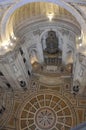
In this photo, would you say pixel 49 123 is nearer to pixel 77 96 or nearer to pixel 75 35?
pixel 77 96

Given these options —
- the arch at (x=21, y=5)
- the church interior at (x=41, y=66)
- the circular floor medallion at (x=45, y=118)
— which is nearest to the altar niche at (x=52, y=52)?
the church interior at (x=41, y=66)

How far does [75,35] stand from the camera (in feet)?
76.8

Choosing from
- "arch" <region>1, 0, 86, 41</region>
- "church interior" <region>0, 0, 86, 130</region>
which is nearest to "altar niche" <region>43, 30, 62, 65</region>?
"church interior" <region>0, 0, 86, 130</region>

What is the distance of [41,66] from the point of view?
99.7 ft

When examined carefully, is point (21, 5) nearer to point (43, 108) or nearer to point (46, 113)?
point (43, 108)

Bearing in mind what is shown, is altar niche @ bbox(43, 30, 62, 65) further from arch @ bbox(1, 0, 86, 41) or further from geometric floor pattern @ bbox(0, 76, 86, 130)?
arch @ bbox(1, 0, 86, 41)

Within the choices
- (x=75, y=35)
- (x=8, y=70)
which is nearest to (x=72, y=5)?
(x=75, y=35)

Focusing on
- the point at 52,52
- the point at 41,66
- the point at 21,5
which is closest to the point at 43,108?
the point at 41,66

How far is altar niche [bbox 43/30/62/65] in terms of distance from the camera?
91.1 ft

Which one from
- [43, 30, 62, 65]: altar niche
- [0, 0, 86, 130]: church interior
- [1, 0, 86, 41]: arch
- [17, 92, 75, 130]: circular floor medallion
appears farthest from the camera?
[43, 30, 62, 65]: altar niche

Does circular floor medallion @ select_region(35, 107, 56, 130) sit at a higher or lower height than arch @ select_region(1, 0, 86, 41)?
lower

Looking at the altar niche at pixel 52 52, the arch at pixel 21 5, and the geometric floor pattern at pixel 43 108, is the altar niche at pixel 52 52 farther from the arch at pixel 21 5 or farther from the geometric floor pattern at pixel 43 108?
the arch at pixel 21 5

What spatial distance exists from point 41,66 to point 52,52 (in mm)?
2143

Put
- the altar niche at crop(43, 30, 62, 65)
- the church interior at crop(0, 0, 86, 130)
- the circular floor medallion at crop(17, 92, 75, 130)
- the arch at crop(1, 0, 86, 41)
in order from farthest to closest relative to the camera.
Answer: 1. the altar niche at crop(43, 30, 62, 65)
2. the circular floor medallion at crop(17, 92, 75, 130)
3. the church interior at crop(0, 0, 86, 130)
4. the arch at crop(1, 0, 86, 41)
